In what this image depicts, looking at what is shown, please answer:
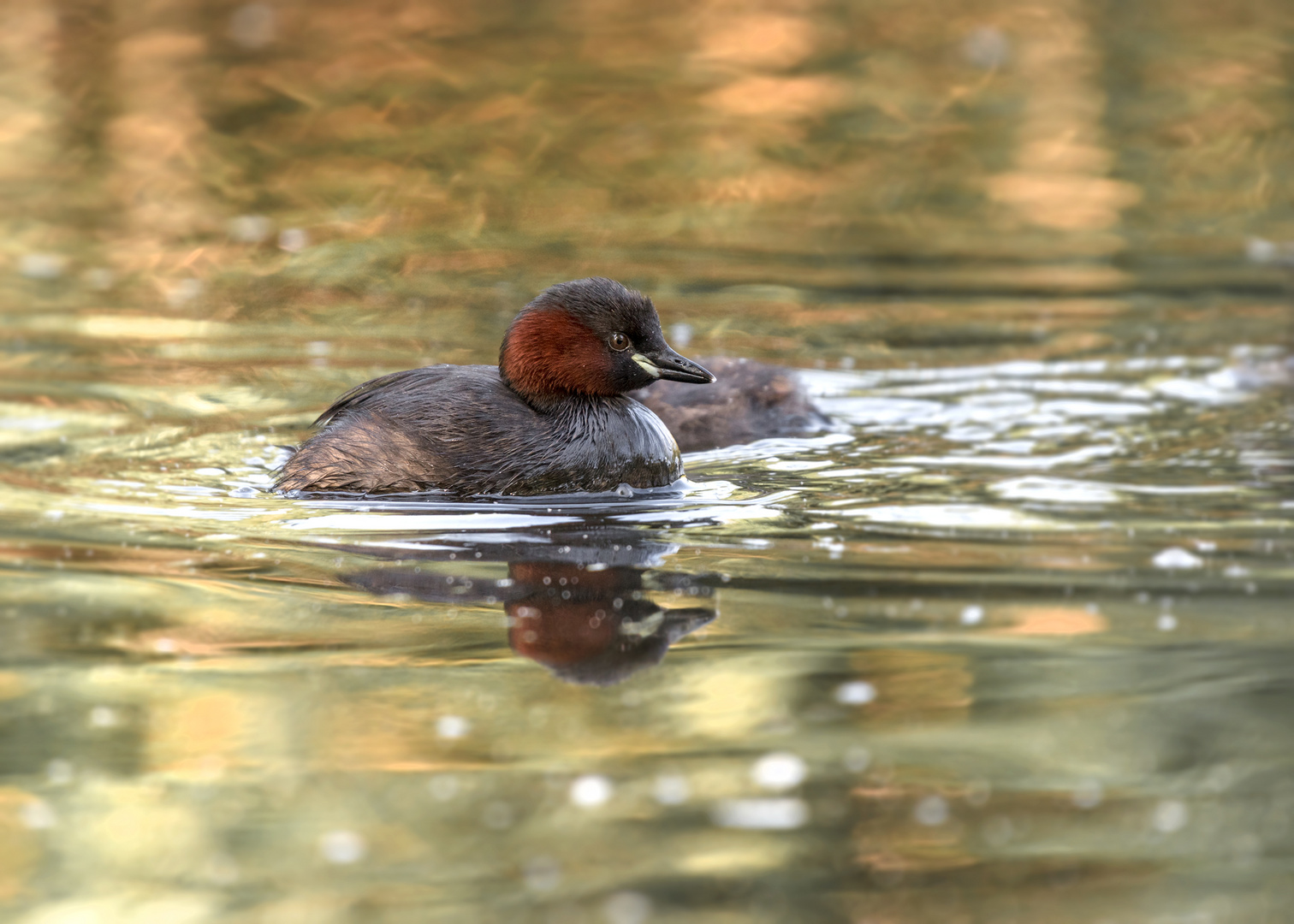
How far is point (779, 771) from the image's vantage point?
4352 mm

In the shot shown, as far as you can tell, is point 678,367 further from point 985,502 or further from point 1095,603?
point 1095,603

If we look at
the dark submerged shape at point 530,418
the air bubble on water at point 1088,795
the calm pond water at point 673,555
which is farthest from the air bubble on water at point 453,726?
the dark submerged shape at point 530,418

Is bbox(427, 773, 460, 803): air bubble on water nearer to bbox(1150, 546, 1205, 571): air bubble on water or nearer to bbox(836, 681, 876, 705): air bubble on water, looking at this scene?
bbox(836, 681, 876, 705): air bubble on water

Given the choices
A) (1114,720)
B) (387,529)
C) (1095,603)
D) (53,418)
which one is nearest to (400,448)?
(387,529)

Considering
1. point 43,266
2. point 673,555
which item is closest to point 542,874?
point 673,555

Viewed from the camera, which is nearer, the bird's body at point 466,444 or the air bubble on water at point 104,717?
the air bubble on water at point 104,717

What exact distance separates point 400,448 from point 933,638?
2.62 meters

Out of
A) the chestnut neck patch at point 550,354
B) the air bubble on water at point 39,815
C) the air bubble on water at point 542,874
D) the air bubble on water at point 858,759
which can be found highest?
the chestnut neck patch at point 550,354

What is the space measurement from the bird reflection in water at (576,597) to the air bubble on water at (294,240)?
692cm

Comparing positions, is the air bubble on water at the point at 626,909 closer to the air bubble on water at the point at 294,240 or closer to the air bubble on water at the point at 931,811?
the air bubble on water at the point at 931,811

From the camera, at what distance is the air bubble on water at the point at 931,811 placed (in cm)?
411

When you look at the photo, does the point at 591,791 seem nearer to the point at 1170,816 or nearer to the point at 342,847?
the point at 342,847

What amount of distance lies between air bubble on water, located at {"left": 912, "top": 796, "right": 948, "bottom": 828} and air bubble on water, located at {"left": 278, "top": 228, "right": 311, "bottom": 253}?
30.5ft

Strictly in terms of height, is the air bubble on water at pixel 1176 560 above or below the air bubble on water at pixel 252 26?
below
